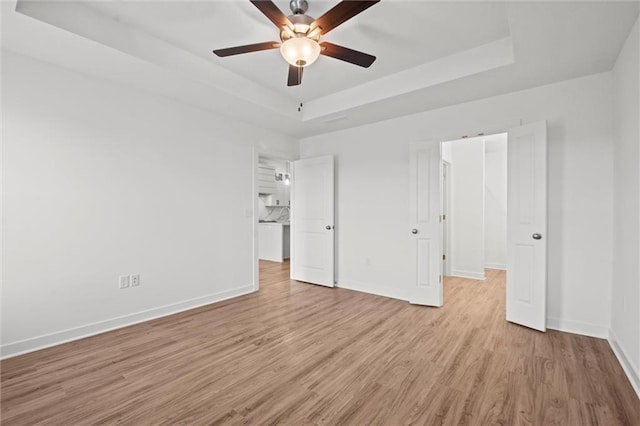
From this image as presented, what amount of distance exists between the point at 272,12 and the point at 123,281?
2975 millimetres

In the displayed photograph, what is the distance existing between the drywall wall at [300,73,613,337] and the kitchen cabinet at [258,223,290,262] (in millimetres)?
3211

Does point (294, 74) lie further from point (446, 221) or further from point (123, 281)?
point (446, 221)

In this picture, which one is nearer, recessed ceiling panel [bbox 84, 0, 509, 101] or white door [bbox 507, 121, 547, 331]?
recessed ceiling panel [bbox 84, 0, 509, 101]

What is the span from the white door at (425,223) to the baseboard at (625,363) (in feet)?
5.14

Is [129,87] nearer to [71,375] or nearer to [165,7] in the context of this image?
[165,7]

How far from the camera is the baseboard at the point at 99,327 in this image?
2.50m

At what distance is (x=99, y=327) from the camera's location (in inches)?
116

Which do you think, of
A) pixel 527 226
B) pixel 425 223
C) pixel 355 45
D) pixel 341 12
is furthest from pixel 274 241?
pixel 341 12

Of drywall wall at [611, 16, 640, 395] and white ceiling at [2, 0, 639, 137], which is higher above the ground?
white ceiling at [2, 0, 639, 137]

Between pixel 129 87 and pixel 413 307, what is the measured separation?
164 inches

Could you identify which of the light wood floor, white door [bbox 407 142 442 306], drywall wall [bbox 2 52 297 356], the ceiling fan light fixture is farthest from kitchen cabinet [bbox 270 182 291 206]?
the ceiling fan light fixture

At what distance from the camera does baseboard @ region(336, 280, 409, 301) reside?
412 centimetres

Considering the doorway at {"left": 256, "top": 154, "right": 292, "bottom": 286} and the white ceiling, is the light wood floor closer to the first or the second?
the white ceiling

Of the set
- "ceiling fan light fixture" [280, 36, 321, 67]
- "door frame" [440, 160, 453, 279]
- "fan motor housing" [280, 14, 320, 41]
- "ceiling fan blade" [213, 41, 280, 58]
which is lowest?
"door frame" [440, 160, 453, 279]
